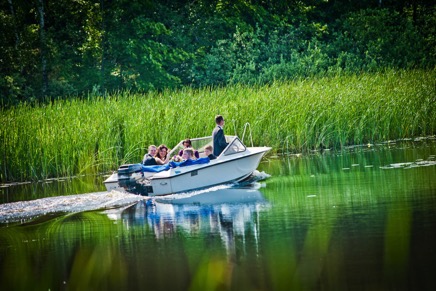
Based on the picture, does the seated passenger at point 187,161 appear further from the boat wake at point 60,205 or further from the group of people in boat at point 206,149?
the boat wake at point 60,205

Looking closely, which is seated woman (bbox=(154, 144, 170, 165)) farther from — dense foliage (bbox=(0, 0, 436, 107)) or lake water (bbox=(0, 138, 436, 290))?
dense foliage (bbox=(0, 0, 436, 107))

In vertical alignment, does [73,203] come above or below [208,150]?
below

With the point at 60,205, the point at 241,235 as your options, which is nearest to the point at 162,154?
the point at 60,205

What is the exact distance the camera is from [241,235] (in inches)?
480

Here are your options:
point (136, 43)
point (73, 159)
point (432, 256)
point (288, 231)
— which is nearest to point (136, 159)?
point (73, 159)

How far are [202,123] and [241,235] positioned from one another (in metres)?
11.5

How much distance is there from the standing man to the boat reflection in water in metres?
0.79

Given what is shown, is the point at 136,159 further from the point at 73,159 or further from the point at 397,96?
the point at 397,96

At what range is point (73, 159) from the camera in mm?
22297

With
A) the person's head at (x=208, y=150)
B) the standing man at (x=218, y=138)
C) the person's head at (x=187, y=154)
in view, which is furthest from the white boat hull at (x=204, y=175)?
the person's head at (x=208, y=150)

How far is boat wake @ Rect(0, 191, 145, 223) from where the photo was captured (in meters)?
16.3

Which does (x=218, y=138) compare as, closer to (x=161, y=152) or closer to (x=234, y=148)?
(x=234, y=148)

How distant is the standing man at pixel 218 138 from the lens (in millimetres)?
18609

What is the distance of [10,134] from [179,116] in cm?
442
